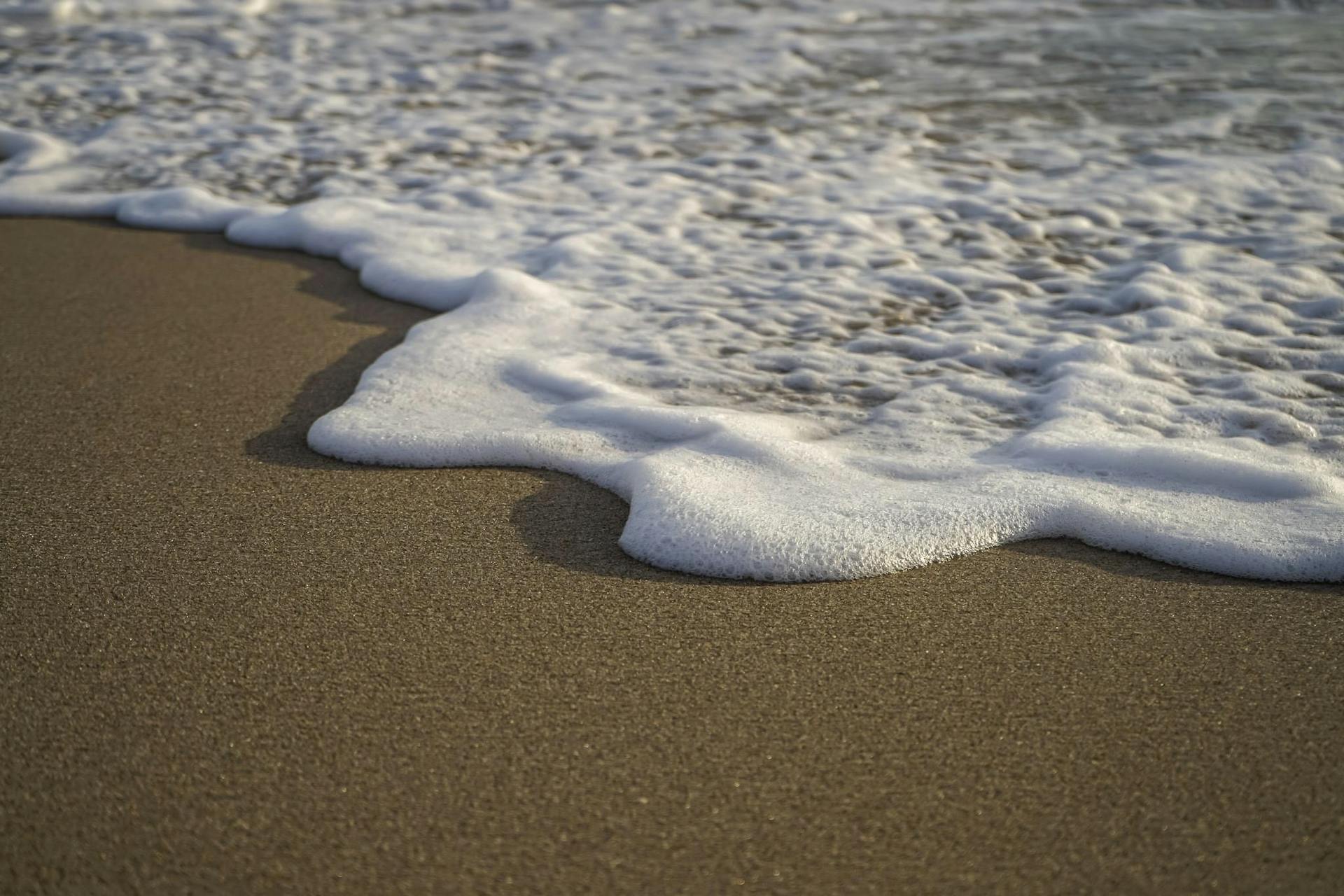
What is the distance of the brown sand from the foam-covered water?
0.16m

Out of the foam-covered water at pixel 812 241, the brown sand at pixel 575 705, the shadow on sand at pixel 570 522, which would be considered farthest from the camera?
the foam-covered water at pixel 812 241

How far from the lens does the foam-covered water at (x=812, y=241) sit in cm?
225

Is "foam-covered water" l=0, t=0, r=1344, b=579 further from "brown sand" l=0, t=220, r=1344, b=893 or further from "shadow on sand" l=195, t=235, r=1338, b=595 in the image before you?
"brown sand" l=0, t=220, r=1344, b=893

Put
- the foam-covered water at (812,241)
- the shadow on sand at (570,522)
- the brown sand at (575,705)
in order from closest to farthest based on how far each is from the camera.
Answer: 1. the brown sand at (575,705)
2. the shadow on sand at (570,522)
3. the foam-covered water at (812,241)

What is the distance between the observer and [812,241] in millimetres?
3643

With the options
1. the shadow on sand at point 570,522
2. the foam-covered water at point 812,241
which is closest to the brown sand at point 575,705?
the shadow on sand at point 570,522

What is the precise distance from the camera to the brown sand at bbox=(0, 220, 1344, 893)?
1.42 meters

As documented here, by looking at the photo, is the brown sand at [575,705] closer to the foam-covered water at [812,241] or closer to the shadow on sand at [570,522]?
the shadow on sand at [570,522]

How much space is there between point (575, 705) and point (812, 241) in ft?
7.46

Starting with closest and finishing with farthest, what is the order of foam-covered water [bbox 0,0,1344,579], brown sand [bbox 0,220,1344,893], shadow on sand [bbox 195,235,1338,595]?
brown sand [bbox 0,220,1344,893]
shadow on sand [bbox 195,235,1338,595]
foam-covered water [bbox 0,0,1344,579]

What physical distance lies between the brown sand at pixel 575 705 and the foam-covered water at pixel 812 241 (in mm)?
164

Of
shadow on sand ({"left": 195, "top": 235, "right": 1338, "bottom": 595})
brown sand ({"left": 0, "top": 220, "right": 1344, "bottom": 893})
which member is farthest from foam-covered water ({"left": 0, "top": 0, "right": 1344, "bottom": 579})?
brown sand ({"left": 0, "top": 220, "right": 1344, "bottom": 893})

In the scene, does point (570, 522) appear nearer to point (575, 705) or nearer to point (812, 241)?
point (575, 705)

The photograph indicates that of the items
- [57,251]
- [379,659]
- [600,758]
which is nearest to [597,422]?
[379,659]
